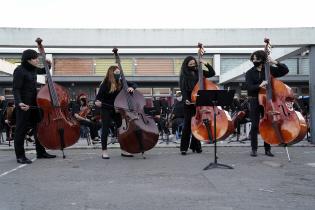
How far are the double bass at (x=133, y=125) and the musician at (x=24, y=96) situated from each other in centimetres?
153

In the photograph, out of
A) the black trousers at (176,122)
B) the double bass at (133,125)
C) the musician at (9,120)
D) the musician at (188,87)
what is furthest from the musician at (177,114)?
the double bass at (133,125)

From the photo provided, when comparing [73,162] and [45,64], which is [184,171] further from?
[45,64]

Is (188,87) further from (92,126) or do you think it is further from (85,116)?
(85,116)

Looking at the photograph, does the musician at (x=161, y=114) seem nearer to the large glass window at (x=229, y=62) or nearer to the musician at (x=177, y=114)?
the musician at (x=177, y=114)

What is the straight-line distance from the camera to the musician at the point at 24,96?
315 inches

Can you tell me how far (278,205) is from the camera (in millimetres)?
4500

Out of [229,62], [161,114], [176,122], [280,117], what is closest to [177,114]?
[161,114]

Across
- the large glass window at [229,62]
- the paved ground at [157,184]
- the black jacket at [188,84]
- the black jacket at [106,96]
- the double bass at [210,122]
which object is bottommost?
the paved ground at [157,184]

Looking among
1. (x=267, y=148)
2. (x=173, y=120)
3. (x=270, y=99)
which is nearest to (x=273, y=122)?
(x=270, y=99)

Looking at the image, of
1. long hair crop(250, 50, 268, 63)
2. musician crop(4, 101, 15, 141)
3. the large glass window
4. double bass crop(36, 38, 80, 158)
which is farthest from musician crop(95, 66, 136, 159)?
the large glass window

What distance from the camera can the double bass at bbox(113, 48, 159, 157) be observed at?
7.98 meters

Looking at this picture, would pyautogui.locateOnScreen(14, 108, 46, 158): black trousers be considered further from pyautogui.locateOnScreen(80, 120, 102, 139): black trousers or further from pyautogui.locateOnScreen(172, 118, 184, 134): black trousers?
pyautogui.locateOnScreen(172, 118, 184, 134): black trousers

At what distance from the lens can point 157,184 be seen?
5621 millimetres

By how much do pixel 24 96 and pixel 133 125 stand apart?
2.01 metres
